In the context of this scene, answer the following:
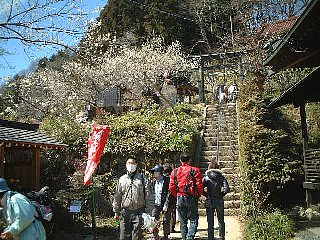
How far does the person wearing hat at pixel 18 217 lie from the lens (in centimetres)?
420

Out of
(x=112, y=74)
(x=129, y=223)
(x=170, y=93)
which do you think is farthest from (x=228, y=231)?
(x=112, y=74)

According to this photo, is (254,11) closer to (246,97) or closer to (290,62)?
(246,97)

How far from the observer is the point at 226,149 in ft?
44.8

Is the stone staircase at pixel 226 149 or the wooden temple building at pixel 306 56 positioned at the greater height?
the wooden temple building at pixel 306 56

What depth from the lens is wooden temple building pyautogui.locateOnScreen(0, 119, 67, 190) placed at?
9.20 meters

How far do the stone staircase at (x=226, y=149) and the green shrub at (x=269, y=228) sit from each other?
2.54 meters

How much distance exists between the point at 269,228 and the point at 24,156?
7.43 m

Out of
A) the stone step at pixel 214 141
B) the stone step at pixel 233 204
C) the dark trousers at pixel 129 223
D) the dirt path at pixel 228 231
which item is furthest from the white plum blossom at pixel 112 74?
the dark trousers at pixel 129 223

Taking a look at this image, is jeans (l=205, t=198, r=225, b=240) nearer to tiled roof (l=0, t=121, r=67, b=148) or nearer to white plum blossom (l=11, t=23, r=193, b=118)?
tiled roof (l=0, t=121, r=67, b=148)

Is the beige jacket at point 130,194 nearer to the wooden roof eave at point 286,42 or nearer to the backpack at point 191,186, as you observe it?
the backpack at point 191,186

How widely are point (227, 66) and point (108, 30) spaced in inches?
589

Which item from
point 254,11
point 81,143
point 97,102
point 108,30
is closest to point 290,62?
point 81,143

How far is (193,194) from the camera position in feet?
22.7

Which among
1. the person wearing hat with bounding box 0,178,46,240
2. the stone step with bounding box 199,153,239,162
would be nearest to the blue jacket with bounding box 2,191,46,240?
the person wearing hat with bounding box 0,178,46,240
